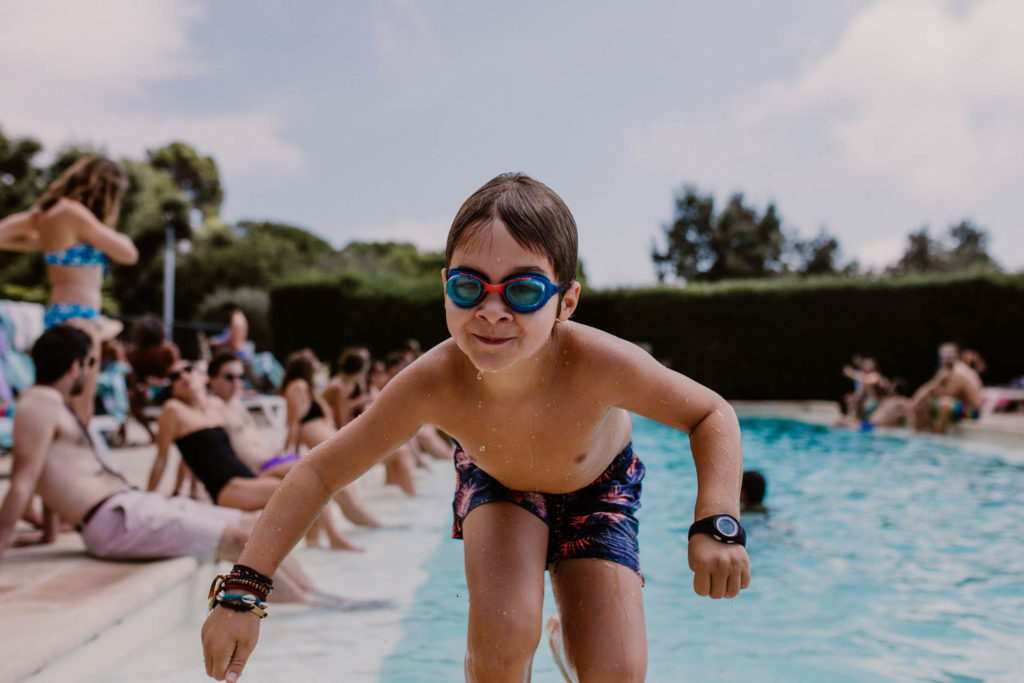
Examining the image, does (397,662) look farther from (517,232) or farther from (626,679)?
(517,232)

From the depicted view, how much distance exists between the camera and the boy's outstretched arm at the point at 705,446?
202 cm

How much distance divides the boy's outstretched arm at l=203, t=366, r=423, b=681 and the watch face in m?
0.93

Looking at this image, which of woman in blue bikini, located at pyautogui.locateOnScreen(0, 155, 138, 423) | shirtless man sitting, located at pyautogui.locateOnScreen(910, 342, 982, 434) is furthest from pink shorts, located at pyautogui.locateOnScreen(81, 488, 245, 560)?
shirtless man sitting, located at pyautogui.locateOnScreen(910, 342, 982, 434)

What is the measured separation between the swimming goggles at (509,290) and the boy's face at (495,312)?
0.04 feet

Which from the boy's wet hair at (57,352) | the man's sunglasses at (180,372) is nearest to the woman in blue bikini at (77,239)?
the man's sunglasses at (180,372)

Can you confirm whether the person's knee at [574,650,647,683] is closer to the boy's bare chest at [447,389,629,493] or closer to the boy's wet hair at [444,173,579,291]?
the boy's bare chest at [447,389,629,493]

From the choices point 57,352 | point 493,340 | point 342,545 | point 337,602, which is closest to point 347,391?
point 342,545

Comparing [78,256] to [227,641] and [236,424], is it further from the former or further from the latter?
[227,641]

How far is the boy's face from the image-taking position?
2131 millimetres

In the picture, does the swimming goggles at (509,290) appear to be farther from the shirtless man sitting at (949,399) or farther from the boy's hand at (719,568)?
the shirtless man sitting at (949,399)

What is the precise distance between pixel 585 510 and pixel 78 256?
4.48 meters

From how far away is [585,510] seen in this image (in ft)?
9.07

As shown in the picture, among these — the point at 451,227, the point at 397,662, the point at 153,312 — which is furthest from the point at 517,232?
the point at 153,312

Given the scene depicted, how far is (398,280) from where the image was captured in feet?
80.2
